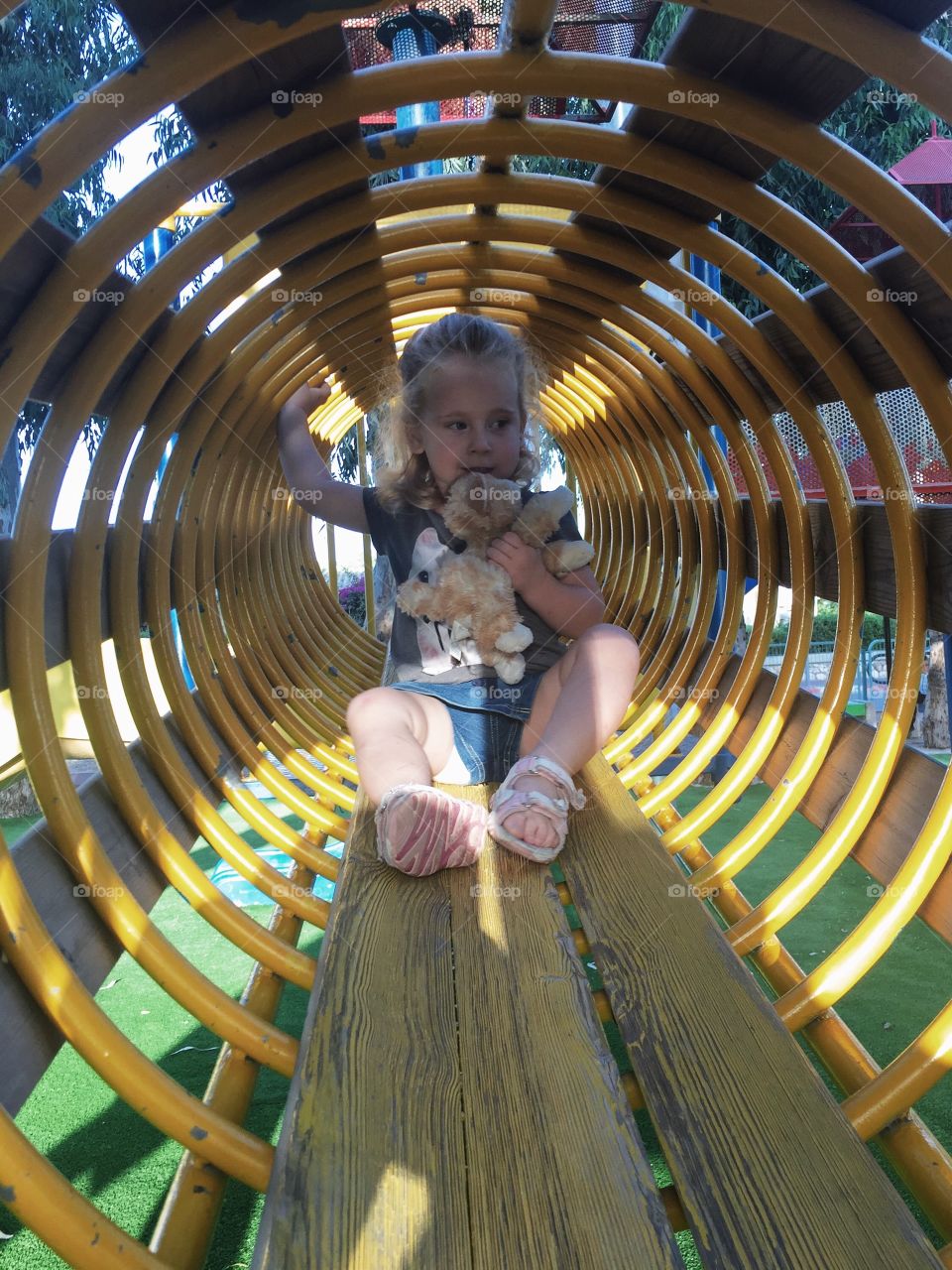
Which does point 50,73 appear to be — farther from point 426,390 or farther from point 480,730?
point 480,730

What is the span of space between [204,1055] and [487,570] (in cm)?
168

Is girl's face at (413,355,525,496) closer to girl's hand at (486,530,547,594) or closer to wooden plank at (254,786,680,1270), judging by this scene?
girl's hand at (486,530,547,594)

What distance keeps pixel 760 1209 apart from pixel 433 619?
68.7 inches

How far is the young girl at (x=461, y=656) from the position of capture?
2.07 m

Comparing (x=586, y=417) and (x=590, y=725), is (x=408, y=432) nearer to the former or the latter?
(x=590, y=725)

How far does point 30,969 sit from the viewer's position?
1.40 m

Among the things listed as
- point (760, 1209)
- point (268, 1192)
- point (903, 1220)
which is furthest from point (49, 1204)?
point (903, 1220)

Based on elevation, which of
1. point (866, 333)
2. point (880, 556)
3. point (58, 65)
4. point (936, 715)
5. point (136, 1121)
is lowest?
point (136, 1121)

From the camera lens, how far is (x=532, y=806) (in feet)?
6.81

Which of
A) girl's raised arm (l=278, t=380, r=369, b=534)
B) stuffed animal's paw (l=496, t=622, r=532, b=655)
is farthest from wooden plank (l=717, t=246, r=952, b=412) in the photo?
girl's raised arm (l=278, t=380, r=369, b=534)

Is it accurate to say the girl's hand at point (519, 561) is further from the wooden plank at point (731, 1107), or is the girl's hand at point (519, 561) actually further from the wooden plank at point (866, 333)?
the wooden plank at point (731, 1107)

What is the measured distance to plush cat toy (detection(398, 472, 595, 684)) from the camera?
2.66 meters

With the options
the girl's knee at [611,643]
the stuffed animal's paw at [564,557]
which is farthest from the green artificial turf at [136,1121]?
the stuffed animal's paw at [564,557]

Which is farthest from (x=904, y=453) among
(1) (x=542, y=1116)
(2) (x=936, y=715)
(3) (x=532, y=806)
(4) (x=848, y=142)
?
(1) (x=542, y=1116)
